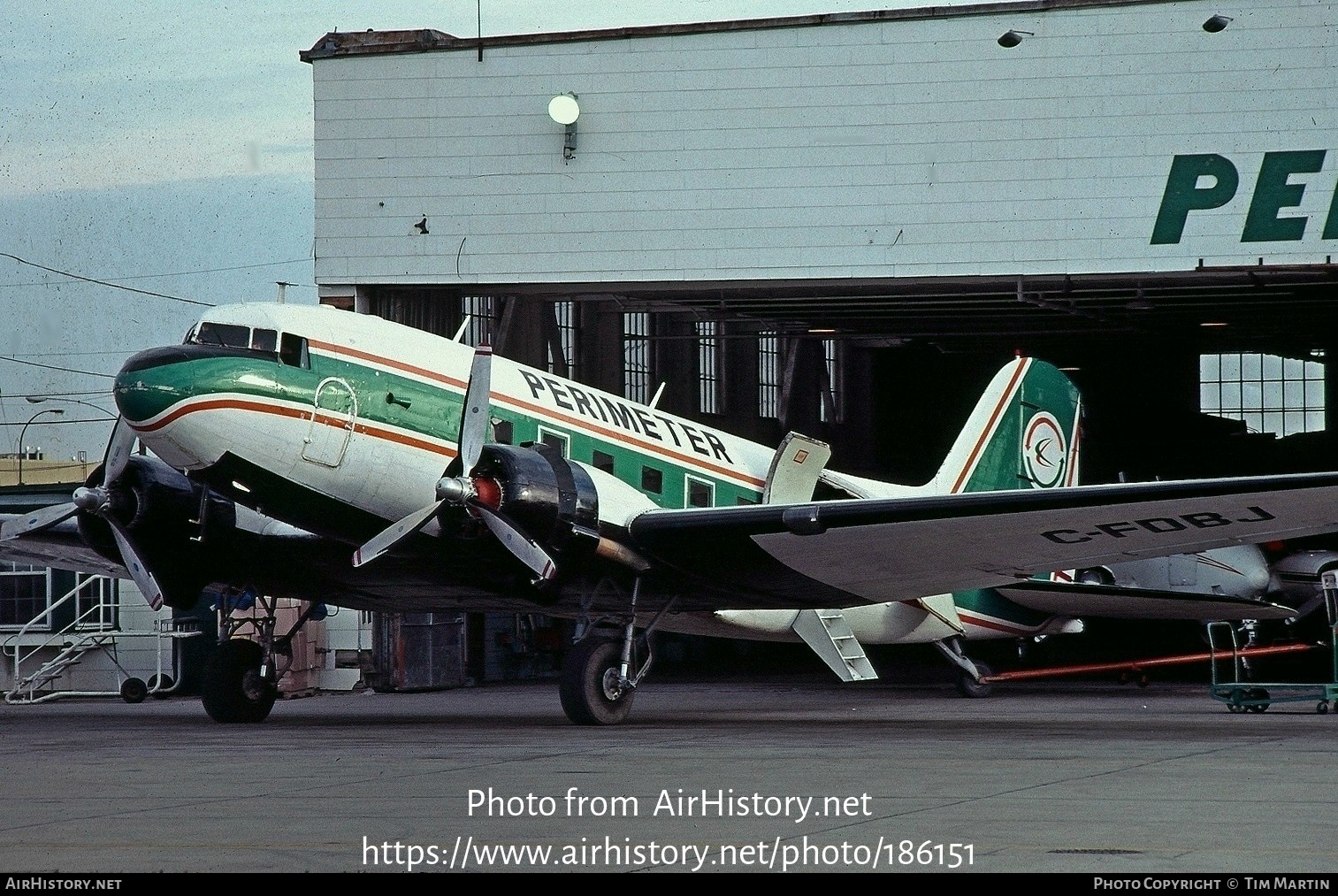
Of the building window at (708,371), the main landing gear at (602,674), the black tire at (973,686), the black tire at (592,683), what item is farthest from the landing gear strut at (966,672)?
the building window at (708,371)

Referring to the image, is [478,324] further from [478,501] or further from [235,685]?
[478,501]

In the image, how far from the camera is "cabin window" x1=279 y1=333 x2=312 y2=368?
16.3m

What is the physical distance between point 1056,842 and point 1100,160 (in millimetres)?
19051

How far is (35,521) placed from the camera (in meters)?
19.5

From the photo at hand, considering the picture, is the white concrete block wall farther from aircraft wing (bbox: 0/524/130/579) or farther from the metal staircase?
aircraft wing (bbox: 0/524/130/579)

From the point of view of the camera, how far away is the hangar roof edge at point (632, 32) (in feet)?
82.0

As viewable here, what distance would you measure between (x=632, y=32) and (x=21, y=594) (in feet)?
54.5

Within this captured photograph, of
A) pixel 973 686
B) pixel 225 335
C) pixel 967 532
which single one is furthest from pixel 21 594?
pixel 967 532

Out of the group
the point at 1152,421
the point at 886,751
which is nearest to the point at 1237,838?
the point at 886,751

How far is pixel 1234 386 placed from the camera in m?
54.6

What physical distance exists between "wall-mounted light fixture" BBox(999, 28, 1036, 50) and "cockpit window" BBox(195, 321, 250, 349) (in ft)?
46.4

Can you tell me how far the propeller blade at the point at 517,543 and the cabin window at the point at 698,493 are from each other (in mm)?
3639

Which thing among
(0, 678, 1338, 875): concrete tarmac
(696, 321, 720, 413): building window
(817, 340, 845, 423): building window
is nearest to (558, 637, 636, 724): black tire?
(0, 678, 1338, 875): concrete tarmac

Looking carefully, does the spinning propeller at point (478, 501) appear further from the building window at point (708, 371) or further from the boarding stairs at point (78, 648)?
the building window at point (708, 371)
